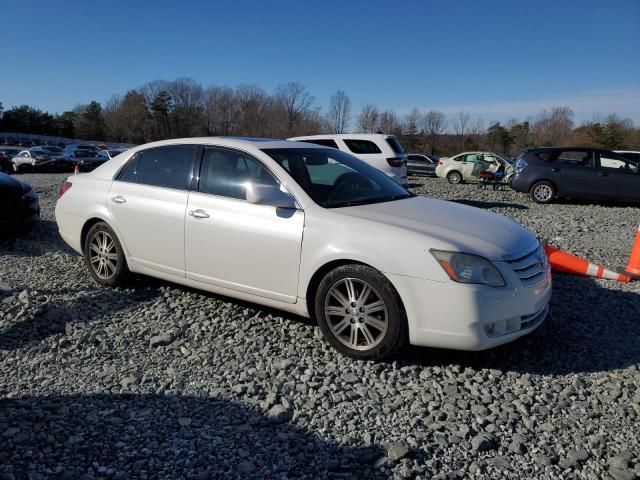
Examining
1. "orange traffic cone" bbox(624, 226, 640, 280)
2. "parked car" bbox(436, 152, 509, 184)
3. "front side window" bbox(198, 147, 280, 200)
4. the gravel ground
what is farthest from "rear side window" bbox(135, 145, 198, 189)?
"parked car" bbox(436, 152, 509, 184)

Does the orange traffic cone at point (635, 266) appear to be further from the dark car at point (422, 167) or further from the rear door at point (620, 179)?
the dark car at point (422, 167)

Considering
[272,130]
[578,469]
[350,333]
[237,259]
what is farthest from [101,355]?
[272,130]

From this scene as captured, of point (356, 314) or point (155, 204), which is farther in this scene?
A: point (155, 204)

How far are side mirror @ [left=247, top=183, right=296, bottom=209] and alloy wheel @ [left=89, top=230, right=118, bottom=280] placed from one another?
1924mm

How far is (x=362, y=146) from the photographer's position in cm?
1306

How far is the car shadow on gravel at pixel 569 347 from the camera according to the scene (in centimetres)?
366

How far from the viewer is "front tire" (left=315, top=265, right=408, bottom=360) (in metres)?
3.46

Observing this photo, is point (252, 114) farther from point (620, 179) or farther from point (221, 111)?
point (620, 179)

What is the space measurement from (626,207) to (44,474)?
15.1m

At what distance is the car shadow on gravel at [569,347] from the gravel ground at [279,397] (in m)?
0.02

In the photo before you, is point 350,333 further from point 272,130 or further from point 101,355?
point 272,130

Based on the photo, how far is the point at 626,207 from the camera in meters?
14.0

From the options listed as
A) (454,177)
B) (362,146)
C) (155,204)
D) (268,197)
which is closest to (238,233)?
(268,197)

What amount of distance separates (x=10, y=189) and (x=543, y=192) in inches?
502
